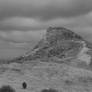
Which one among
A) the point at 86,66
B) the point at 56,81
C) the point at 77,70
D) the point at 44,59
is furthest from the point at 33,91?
the point at 44,59

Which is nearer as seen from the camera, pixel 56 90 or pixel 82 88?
pixel 56 90

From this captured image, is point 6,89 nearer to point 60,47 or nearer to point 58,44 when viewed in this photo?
point 60,47

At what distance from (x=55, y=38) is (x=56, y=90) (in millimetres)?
62789

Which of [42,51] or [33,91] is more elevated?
[42,51]

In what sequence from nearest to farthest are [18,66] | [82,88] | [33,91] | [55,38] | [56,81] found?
[33,91], [82,88], [56,81], [18,66], [55,38]

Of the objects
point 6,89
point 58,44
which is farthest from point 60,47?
point 6,89

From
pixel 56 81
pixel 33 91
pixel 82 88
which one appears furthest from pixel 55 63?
pixel 33 91

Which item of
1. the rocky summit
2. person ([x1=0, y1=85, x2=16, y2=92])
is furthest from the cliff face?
person ([x1=0, y1=85, x2=16, y2=92])

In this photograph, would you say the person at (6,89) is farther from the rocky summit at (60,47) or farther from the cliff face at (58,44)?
the cliff face at (58,44)

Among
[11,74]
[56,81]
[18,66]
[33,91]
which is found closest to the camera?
[33,91]

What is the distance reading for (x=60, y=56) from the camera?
109 meters

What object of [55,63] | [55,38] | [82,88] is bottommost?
[82,88]

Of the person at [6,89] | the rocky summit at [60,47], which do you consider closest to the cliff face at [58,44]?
the rocky summit at [60,47]

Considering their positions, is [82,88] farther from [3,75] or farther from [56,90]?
[3,75]
